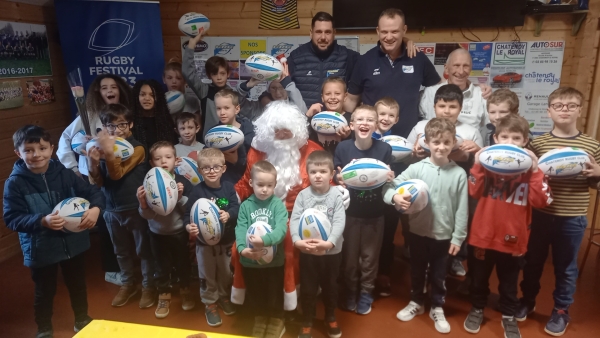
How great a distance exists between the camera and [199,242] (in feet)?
8.95

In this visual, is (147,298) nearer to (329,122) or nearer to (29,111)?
(329,122)

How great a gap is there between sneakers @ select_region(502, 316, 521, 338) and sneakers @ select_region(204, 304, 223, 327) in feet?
6.37

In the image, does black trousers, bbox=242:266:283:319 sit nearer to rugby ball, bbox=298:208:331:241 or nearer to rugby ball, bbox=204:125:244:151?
rugby ball, bbox=298:208:331:241

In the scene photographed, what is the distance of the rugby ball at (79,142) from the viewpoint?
314 cm

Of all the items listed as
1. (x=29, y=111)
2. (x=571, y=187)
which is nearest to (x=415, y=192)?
(x=571, y=187)

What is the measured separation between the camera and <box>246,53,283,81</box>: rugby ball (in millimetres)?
3043

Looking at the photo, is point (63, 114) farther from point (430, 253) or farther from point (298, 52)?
point (430, 253)

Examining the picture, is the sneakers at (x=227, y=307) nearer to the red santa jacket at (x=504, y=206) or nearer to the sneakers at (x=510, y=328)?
the red santa jacket at (x=504, y=206)

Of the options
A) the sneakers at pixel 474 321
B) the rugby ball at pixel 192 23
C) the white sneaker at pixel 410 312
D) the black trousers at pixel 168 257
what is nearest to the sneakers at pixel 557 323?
the sneakers at pixel 474 321

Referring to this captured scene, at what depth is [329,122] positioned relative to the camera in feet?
9.39

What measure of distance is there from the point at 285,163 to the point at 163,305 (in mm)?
1402

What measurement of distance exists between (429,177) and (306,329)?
4.20ft

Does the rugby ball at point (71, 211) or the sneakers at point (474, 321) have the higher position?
the rugby ball at point (71, 211)

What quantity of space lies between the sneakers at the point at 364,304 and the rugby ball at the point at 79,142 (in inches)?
94.5
